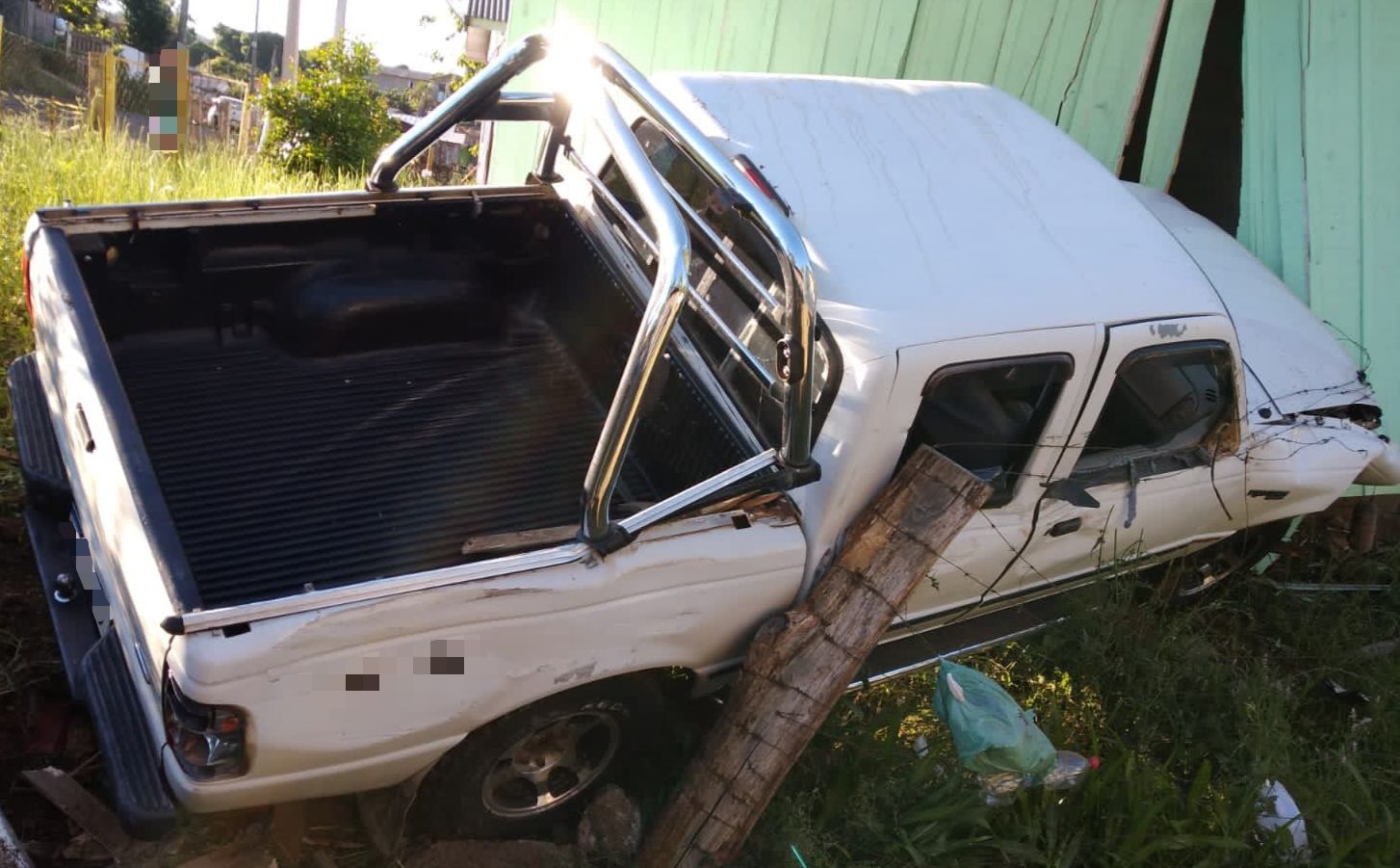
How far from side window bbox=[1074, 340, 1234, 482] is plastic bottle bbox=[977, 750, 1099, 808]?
0.89m

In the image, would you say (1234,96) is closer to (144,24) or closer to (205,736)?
(205,736)

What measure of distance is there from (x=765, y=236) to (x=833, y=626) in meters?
1.04

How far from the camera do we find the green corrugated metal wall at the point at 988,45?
5.94 metres

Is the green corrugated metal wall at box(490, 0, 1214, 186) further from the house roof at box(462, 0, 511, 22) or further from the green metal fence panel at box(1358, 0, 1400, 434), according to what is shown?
the house roof at box(462, 0, 511, 22)

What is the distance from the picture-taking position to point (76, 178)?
6.28m

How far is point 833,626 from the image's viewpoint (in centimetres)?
292

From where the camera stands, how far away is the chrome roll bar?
2.49 m

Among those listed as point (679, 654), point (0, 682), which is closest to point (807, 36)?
point (679, 654)

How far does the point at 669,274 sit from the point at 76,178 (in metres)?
5.28

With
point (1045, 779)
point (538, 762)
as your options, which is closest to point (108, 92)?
point (538, 762)

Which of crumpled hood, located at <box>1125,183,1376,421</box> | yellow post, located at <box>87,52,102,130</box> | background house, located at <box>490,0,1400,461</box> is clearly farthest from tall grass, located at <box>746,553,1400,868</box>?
yellow post, located at <box>87,52,102,130</box>

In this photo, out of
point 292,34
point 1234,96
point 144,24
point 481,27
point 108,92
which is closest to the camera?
point 1234,96

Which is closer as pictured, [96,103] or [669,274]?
[669,274]

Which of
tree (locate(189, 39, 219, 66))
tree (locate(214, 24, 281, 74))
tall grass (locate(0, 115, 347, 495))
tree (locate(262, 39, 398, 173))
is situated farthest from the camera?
tree (locate(214, 24, 281, 74))
